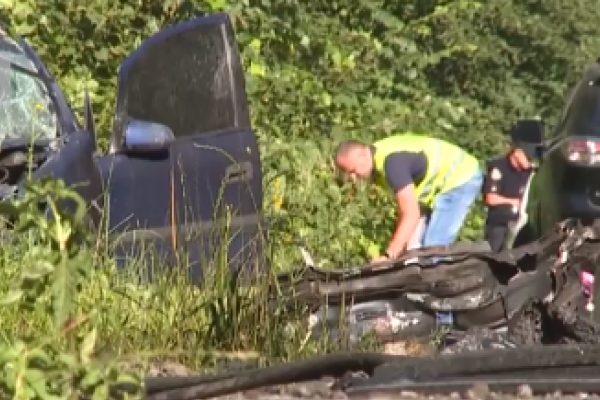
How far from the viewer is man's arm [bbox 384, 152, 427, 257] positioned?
30.0 feet

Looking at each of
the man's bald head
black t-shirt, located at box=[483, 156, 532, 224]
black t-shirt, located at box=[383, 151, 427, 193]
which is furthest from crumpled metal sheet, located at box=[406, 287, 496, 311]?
black t-shirt, located at box=[483, 156, 532, 224]

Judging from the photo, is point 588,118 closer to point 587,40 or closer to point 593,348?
point 593,348

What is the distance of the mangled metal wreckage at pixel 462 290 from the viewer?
6.14 metres

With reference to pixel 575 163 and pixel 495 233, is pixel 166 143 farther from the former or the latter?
pixel 495 233

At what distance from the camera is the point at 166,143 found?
295 inches

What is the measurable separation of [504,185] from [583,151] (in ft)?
13.2

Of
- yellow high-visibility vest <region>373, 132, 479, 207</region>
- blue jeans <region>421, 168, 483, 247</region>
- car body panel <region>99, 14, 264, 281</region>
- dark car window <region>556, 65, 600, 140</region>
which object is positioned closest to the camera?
car body panel <region>99, 14, 264, 281</region>

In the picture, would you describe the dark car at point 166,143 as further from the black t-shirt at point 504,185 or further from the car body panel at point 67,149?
the black t-shirt at point 504,185

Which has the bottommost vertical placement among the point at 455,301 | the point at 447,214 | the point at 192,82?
the point at 447,214

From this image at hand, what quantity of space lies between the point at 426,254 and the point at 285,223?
3.64ft

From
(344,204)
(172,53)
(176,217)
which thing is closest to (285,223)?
(176,217)

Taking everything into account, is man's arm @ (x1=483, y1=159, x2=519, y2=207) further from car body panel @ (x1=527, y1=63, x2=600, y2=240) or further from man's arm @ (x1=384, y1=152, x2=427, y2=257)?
car body panel @ (x1=527, y1=63, x2=600, y2=240)

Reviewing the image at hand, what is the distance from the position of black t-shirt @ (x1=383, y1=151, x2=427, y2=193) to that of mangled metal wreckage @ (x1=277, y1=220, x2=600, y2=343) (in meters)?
2.45

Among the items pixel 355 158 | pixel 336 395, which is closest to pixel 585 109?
pixel 355 158
